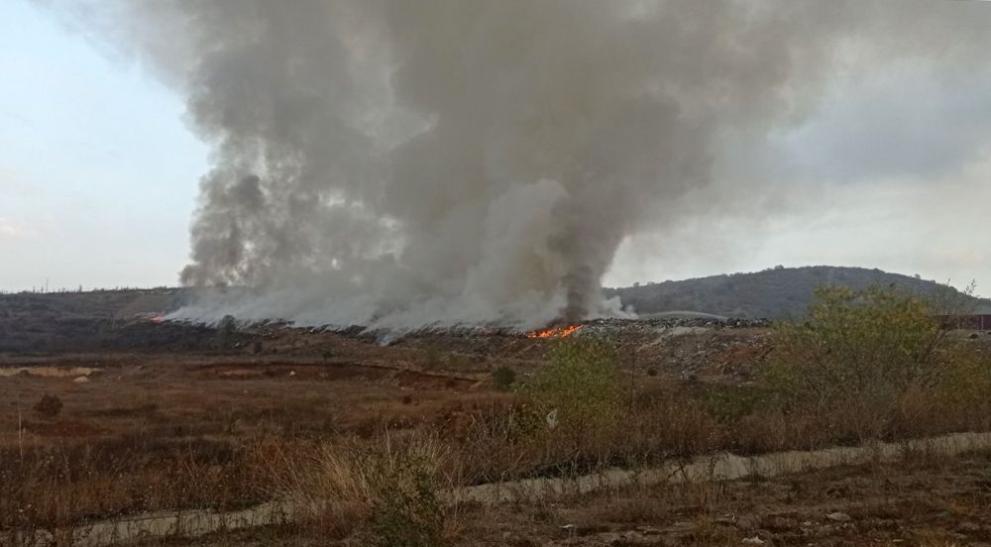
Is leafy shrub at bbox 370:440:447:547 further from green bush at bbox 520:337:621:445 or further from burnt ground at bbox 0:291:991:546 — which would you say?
green bush at bbox 520:337:621:445

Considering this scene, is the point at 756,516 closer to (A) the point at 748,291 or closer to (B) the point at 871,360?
(B) the point at 871,360

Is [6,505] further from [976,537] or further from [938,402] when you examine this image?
[938,402]

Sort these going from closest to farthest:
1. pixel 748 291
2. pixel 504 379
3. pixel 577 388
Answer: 1. pixel 577 388
2. pixel 504 379
3. pixel 748 291

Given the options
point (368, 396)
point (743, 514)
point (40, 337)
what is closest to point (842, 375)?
point (743, 514)

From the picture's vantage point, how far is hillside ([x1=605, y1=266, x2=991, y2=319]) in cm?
9831

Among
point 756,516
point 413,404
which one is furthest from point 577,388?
point 413,404

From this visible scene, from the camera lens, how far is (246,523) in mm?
8883

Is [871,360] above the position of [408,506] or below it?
above

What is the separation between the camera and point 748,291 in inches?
4550

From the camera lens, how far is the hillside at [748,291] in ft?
323

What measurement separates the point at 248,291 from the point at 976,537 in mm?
106814

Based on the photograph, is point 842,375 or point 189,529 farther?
point 842,375

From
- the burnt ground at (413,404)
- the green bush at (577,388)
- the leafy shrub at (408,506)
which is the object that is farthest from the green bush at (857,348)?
the leafy shrub at (408,506)

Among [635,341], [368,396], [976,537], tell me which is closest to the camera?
[976,537]
